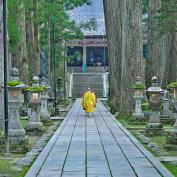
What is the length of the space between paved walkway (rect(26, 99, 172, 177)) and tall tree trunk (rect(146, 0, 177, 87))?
19571 mm

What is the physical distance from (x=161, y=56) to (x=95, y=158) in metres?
28.8

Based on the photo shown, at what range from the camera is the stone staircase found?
6669 cm

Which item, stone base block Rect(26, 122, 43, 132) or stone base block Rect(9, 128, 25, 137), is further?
stone base block Rect(26, 122, 43, 132)

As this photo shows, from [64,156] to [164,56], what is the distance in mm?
27998

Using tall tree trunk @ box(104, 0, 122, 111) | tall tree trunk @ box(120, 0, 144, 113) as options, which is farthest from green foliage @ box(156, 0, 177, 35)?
tall tree trunk @ box(104, 0, 122, 111)

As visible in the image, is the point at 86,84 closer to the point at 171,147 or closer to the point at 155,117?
the point at 155,117

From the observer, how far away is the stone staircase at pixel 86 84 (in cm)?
6669

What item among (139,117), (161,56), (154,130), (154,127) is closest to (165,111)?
(139,117)

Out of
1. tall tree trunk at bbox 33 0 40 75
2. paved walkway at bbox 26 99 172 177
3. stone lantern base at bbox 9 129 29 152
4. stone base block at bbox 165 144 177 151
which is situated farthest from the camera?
tall tree trunk at bbox 33 0 40 75

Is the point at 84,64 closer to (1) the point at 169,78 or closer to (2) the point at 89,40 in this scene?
(2) the point at 89,40

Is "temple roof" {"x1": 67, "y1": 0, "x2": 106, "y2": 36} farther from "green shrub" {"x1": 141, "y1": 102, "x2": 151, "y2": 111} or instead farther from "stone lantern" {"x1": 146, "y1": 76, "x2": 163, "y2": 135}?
"stone lantern" {"x1": 146, "y1": 76, "x2": 163, "y2": 135}

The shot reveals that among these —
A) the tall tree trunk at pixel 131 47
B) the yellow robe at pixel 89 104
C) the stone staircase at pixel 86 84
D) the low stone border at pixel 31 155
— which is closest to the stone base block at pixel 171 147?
the low stone border at pixel 31 155

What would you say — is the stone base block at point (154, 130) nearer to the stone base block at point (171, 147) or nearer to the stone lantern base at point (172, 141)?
the stone lantern base at point (172, 141)

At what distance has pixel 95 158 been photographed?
44.0 feet
